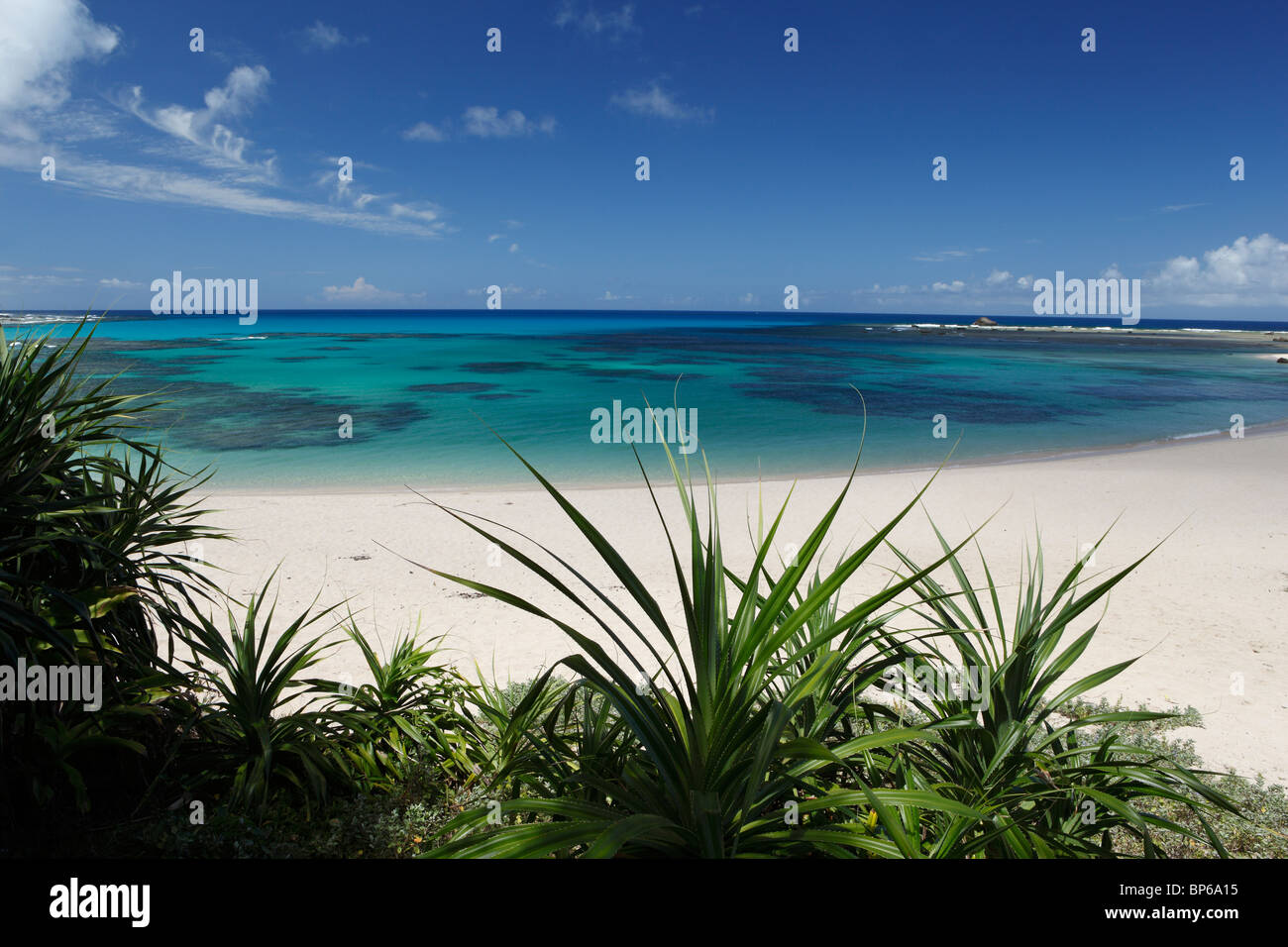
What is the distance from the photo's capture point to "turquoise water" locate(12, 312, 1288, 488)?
699 inches

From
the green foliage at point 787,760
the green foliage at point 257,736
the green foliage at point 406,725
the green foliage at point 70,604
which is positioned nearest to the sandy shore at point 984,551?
the green foliage at point 406,725

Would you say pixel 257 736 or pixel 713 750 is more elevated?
pixel 713 750

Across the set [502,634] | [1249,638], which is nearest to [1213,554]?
[1249,638]

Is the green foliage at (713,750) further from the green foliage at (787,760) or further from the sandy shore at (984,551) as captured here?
the sandy shore at (984,551)

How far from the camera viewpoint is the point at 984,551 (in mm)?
9773

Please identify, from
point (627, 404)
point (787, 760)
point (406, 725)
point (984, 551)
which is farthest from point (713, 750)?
point (627, 404)

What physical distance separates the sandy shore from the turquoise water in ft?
7.55

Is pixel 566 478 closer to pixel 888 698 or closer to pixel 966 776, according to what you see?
pixel 888 698

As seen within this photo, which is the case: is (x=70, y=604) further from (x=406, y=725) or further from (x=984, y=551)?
(x=984, y=551)

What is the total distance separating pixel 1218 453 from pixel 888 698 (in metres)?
17.4

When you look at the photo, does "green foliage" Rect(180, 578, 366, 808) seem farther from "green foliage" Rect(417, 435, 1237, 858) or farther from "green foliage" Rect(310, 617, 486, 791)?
"green foliage" Rect(417, 435, 1237, 858)

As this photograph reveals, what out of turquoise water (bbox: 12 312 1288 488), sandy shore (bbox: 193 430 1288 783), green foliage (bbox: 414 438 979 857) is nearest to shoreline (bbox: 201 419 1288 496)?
turquoise water (bbox: 12 312 1288 488)

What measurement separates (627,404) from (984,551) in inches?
741
